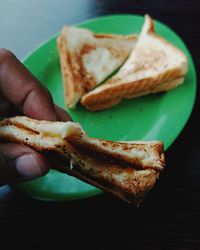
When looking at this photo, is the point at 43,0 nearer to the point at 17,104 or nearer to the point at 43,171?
the point at 17,104

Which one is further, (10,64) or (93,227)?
(10,64)

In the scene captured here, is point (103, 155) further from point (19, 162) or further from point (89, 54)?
point (89, 54)

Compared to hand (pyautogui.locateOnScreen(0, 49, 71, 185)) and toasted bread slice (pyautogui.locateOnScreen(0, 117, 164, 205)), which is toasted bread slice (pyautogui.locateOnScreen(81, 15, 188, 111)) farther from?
toasted bread slice (pyautogui.locateOnScreen(0, 117, 164, 205))

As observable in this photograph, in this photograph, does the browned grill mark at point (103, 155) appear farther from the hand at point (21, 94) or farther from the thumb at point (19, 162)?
the hand at point (21, 94)

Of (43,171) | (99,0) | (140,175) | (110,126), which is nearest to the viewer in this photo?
(140,175)

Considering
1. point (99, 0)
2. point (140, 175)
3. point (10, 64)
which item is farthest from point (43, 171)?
point (99, 0)

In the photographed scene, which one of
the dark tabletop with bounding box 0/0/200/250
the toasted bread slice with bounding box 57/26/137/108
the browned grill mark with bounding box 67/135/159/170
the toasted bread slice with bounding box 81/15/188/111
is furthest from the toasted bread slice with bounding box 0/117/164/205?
the toasted bread slice with bounding box 57/26/137/108

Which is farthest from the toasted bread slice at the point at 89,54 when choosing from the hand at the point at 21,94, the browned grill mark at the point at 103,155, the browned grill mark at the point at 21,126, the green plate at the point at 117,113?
the browned grill mark at the point at 103,155
